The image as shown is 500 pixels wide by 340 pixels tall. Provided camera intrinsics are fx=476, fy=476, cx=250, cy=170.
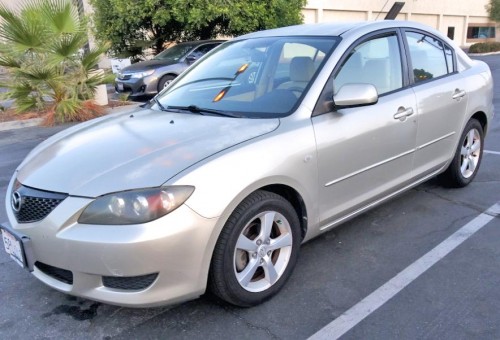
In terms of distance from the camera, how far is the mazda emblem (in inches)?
106

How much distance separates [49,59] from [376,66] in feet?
23.5

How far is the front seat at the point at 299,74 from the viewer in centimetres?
329

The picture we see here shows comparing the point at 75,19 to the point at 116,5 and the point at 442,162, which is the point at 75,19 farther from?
the point at 442,162

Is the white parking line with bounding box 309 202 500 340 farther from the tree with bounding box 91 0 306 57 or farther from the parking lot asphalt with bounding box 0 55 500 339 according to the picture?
the tree with bounding box 91 0 306 57

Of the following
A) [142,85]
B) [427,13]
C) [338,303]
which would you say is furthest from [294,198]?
[427,13]

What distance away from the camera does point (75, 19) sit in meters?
9.02

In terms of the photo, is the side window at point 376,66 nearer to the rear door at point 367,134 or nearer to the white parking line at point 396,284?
the rear door at point 367,134

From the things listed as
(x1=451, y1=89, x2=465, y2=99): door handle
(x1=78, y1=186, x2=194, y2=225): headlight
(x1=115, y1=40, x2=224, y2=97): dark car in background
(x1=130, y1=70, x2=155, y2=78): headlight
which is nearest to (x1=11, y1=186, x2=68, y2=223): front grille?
(x1=78, y1=186, x2=194, y2=225): headlight

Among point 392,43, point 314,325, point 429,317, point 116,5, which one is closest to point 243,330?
point 314,325

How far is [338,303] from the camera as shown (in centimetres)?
289

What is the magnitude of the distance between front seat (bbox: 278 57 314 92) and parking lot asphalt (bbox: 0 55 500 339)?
1.23 m

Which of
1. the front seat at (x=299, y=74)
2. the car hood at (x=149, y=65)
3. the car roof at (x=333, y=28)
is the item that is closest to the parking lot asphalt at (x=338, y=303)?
the front seat at (x=299, y=74)

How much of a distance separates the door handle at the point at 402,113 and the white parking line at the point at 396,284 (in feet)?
3.32

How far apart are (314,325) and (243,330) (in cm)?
40
